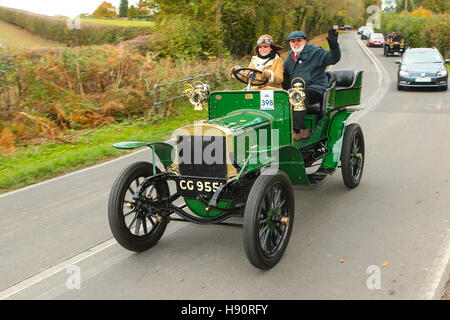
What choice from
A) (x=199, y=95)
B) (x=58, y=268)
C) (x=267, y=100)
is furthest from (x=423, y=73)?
(x=58, y=268)

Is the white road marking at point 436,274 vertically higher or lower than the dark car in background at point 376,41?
lower

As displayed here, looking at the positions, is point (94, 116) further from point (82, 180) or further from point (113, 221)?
point (113, 221)

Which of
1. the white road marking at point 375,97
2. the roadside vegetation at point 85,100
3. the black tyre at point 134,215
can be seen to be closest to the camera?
the black tyre at point 134,215

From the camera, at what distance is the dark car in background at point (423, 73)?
55.8 feet

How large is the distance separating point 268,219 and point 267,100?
63.9 inches

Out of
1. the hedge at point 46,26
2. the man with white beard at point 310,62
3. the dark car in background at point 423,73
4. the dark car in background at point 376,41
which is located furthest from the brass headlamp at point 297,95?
the dark car in background at point 376,41

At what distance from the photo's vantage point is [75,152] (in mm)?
9016

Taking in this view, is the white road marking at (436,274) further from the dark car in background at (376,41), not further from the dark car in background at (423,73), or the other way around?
the dark car in background at (376,41)

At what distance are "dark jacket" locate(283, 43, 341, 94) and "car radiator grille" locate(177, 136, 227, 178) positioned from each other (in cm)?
245

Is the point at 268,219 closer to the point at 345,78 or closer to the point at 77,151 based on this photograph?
the point at 345,78

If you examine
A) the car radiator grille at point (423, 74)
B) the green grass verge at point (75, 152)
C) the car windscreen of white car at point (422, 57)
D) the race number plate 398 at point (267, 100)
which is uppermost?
the car windscreen of white car at point (422, 57)

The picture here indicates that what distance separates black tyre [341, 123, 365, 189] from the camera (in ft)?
20.5

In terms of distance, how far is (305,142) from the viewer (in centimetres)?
597

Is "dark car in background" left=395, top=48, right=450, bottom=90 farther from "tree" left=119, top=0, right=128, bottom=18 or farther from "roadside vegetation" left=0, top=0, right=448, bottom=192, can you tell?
"tree" left=119, top=0, right=128, bottom=18
